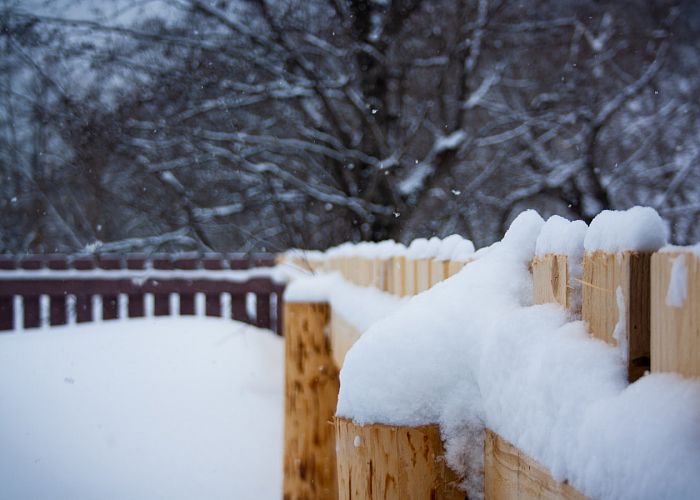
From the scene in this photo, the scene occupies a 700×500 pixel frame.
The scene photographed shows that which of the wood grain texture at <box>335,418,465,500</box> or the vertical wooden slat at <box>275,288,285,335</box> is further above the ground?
the wood grain texture at <box>335,418,465,500</box>

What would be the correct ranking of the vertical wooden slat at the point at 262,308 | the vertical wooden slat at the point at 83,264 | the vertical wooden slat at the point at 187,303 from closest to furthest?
the vertical wooden slat at the point at 262,308, the vertical wooden slat at the point at 187,303, the vertical wooden slat at the point at 83,264

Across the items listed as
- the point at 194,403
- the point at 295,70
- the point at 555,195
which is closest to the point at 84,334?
the point at 194,403

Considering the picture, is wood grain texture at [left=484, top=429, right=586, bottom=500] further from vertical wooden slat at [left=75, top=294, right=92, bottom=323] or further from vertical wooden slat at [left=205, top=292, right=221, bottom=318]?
vertical wooden slat at [left=75, top=294, right=92, bottom=323]

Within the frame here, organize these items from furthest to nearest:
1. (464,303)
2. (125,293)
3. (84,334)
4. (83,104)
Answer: (125,293) < (83,104) < (84,334) < (464,303)

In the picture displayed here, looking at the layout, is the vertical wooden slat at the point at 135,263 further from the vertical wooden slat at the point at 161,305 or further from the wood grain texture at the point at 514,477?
the wood grain texture at the point at 514,477

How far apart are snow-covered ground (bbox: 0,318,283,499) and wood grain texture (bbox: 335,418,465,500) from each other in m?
2.57

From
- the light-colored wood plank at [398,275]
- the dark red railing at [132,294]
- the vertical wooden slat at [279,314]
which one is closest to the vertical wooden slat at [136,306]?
the dark red railing at [132,294]

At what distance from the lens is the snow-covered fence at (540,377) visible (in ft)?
1.99

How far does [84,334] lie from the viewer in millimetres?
5910

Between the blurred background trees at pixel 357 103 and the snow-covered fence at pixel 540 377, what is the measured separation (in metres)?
4.84

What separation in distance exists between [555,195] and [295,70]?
3.13m

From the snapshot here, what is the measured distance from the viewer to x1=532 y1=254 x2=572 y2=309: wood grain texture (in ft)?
2.83

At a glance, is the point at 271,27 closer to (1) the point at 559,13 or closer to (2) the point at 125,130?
(2) the point at 125,130

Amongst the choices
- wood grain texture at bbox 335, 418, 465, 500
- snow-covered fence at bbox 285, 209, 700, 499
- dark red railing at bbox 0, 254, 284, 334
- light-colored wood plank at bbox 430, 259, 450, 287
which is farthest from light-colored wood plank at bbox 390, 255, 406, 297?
dark red railing at bbox 0, 254, 284, 334
